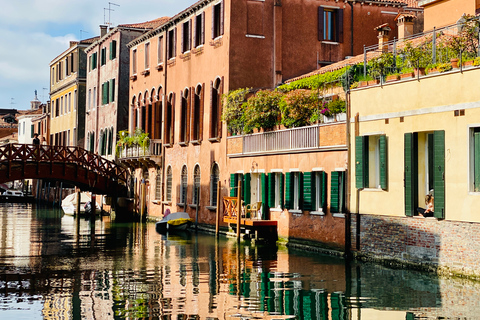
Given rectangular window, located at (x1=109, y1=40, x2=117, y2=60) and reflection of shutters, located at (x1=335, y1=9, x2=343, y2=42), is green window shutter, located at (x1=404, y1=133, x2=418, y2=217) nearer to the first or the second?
reflection of shutters, located at (x1=335, y1=9, x2=343, y2=42)

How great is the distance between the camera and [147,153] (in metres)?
34.9

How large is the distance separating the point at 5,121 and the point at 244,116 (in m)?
59.4

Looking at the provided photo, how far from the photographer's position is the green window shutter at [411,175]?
16.5 meters

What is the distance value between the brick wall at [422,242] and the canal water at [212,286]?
16.0 inches

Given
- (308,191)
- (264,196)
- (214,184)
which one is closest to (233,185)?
(214,184)

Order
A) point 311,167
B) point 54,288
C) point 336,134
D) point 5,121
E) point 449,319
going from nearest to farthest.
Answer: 1. point 449,319
2. point 54,288
3. point 336,134
4. point 311,167
5. point 5,121

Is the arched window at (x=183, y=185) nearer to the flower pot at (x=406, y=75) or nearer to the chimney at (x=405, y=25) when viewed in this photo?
the chimney at (x=405, y=25)

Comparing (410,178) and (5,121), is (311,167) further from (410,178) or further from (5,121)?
(5,121)

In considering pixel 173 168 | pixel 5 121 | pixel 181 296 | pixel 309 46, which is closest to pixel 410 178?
pixel 181 296

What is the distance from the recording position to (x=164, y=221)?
96.8ft

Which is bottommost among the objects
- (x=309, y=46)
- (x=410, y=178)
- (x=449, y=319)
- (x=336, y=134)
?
(x=449, y=319)

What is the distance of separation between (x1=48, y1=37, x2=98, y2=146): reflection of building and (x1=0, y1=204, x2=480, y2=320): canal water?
27.3 meters

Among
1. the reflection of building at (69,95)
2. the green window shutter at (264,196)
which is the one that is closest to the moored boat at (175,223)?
the green window shutter at (264,196)

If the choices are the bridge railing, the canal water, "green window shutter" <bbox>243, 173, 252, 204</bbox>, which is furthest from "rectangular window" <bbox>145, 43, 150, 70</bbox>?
the canal water
